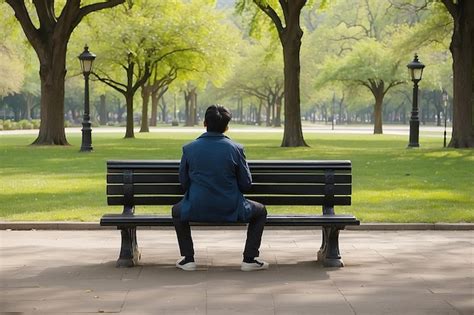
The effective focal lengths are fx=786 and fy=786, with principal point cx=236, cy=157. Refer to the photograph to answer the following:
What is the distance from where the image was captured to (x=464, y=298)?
19.3 feet

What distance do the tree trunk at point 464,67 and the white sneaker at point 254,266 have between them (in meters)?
22.7

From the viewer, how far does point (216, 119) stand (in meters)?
6.71

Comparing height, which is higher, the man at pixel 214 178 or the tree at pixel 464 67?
the tree at pixel 464 67

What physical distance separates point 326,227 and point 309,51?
75.3 meters

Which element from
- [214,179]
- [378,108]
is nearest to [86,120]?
[214,179]

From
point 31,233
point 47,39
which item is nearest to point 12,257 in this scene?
point 31,233

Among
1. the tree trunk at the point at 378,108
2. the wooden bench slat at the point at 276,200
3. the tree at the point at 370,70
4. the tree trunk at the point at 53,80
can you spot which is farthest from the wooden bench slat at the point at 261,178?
the tree trunk at the point at 378,108

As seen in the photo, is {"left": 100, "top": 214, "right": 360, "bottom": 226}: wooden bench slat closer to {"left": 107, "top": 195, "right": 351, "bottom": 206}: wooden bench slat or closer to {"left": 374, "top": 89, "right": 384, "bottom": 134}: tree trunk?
{"left": 107, "top": 195, "right": 351, "bottom": 206}: wooden bench slat

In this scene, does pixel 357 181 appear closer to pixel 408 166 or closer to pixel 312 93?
pixel 408 166

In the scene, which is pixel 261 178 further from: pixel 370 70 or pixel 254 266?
pixel 370 70

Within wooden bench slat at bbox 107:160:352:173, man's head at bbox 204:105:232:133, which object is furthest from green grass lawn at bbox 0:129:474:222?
man's head at bbox 204:105:232:133

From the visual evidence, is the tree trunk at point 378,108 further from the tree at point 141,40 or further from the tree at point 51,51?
the tree at point 51,51

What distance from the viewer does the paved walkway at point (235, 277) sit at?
5582 mm

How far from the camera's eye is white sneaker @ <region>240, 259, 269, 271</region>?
22.5 feet
